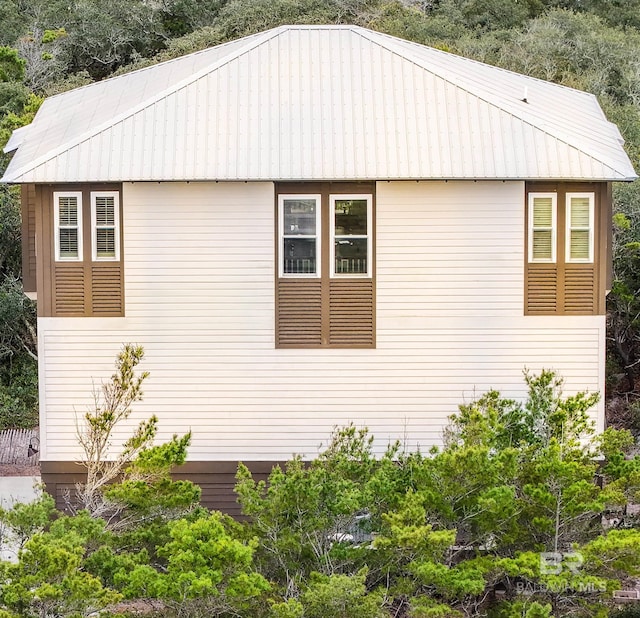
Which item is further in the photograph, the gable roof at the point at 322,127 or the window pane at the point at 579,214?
the window pane at the point at 579,214

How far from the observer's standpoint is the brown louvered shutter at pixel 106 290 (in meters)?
19.1

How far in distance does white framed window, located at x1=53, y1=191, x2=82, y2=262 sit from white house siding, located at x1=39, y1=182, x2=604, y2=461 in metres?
0.80

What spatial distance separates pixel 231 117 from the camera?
1955 cm

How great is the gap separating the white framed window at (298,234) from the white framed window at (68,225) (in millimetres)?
3275

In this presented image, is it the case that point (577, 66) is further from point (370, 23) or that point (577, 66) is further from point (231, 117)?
point (231, 117)

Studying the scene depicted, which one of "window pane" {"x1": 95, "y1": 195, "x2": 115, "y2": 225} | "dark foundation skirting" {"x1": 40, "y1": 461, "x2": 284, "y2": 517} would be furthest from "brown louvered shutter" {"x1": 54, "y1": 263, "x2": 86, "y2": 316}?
"dark foundation skirting" {"x1": 40, "y1": 461, "x2": 284, "y2": 517}

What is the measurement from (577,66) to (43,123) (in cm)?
2292

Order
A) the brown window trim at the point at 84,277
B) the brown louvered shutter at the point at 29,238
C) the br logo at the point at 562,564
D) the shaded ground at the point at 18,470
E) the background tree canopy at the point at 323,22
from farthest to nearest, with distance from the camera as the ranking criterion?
the background tree canopy at the point at 323,22 → the shaded ground at the point at 18,470 → the brown louvered shutter at the point at 29,238 → the brown window trim at the point at 84,277 → the br logo at the point at 562,564

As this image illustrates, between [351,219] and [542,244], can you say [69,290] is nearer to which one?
[351,219]

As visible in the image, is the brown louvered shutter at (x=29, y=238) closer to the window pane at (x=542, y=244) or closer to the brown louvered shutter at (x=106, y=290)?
the brown louvered shutter at (x=106, y=290)

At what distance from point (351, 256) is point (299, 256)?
33.5 inches

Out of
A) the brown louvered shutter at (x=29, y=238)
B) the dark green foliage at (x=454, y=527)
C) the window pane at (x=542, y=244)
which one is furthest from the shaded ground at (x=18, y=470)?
the window pane at (x=542, y=244)

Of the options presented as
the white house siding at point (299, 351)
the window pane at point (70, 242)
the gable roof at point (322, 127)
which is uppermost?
the gable roof at point (322, 127)

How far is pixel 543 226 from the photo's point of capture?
62.8 ft
